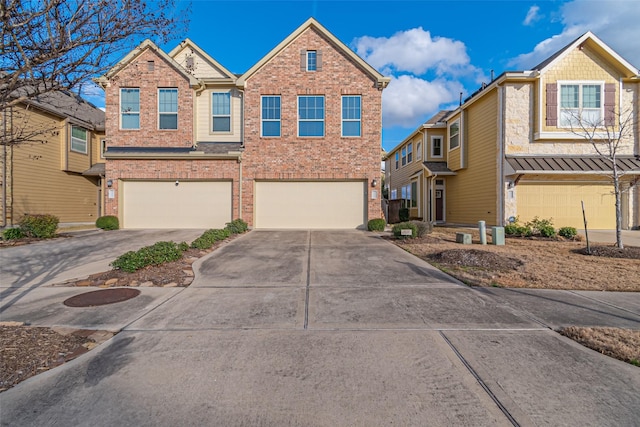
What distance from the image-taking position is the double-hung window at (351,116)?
13.9 meters

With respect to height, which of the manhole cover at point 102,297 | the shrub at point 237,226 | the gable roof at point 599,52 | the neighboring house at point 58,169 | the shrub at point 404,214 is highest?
the gable roof at point 599,52

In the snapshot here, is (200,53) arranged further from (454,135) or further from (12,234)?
(454,135)

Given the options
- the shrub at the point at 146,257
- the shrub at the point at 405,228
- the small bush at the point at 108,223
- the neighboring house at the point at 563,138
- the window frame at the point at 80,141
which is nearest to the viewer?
the shrub at the point at 146,257

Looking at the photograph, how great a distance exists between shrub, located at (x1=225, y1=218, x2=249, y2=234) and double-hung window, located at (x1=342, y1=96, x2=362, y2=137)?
247 inches

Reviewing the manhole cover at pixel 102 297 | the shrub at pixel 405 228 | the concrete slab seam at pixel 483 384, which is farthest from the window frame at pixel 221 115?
the concrete slab seam at pixel 483 384

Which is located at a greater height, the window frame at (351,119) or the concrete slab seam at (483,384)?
the window frame at (351,119)

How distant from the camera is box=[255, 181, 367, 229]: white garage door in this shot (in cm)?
1391

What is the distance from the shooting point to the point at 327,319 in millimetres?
3904

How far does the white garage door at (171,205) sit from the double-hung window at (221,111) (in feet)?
10.2

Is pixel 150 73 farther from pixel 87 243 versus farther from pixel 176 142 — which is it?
pixel 87 243

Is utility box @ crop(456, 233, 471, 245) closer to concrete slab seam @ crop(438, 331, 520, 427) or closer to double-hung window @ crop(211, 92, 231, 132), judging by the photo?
concrete slab seam @ crop(438, 331, 520, 427)

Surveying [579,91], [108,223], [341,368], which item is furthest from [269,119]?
[579,91]

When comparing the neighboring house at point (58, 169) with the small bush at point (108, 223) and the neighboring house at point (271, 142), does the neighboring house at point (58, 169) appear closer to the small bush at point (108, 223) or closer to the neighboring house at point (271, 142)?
the neighboring house at point (271, 142)

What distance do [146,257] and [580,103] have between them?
717 inches
